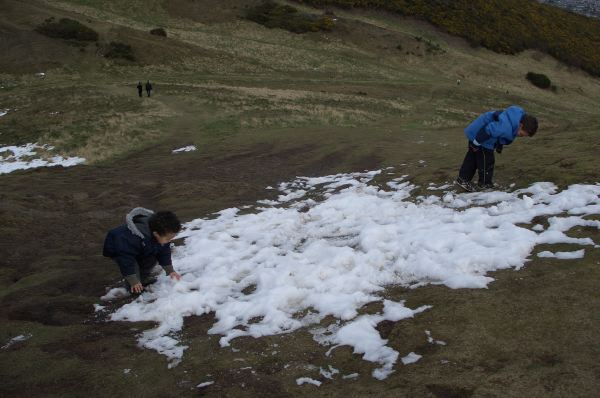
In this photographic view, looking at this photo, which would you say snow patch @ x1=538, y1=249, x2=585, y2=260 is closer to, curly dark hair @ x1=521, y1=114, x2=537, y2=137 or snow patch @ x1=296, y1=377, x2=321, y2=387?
curly dark hair @ x1=521, y1=114, x2=537, y2=137

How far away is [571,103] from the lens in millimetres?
45188

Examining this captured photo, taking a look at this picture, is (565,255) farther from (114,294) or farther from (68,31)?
(68,31)

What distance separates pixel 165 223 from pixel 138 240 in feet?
1.71

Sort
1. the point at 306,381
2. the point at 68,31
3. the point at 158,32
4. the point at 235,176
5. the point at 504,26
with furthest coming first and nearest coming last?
1. the point at 504,26
2. the point at 158,32
3. the point at 68,31
4. the point at 235,176
5. the point at 306,381

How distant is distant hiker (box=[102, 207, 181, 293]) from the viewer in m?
6.29

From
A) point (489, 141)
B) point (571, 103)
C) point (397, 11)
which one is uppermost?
point (397, 11)

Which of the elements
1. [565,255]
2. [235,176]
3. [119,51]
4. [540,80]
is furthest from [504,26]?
[565,255]

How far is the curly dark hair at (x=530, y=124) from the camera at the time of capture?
8.41 m

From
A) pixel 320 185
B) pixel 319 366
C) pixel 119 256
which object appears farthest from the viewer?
pixel 320 185

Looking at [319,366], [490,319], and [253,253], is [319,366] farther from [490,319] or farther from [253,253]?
[253,253]

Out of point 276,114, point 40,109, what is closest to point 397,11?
point 276,114

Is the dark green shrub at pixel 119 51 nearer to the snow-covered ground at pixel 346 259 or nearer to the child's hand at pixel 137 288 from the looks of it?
the snow-covered ground at pixel 346 259

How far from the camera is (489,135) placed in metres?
8.97

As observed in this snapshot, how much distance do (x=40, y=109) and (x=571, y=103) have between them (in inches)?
1714
